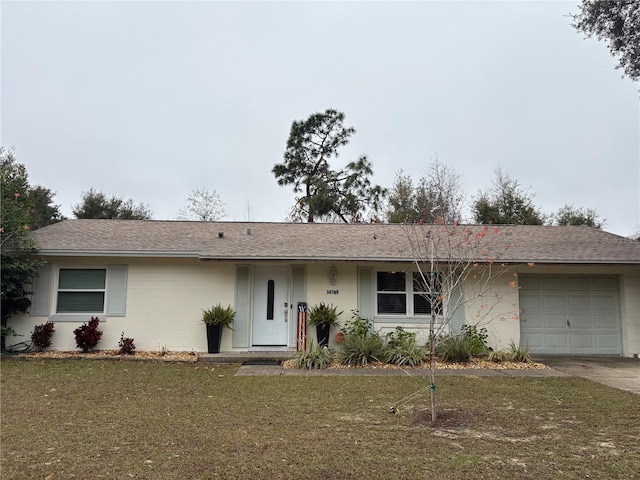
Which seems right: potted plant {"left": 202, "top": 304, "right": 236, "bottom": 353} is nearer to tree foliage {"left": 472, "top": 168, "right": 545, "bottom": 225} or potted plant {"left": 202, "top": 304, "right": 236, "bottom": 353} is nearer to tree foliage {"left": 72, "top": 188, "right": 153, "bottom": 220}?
tree foliage {"left": 472, "top": 168, "right": 545, "bottom": 225}

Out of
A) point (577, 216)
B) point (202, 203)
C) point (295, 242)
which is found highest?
point (202, 203)

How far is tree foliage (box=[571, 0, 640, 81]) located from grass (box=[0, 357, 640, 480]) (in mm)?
7138

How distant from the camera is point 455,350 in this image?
9.59 m

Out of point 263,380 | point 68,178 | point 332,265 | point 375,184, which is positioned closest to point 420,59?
point 332,265

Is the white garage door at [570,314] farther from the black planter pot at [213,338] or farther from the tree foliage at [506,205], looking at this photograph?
the tree foliage at [506,205]

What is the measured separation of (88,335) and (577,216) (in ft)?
92.9

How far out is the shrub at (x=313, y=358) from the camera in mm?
9008

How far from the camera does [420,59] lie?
48.2 feet

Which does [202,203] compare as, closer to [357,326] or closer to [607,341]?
[357,326]

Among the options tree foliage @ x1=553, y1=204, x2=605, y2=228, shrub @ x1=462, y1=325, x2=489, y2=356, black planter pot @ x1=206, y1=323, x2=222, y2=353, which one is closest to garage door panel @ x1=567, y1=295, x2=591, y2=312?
shrub @ x1=462, y1=325, x2=489, y2=356

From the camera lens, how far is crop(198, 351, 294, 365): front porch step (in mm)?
9642

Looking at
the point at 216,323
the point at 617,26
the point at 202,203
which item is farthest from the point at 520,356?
the point at 202,203

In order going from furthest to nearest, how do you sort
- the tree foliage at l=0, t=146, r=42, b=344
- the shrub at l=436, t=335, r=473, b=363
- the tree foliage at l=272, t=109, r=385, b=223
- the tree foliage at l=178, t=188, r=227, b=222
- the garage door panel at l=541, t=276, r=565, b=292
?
the tree foliage at l=178, t=188, r=227, b=222
the tree foliage at l=272, t=109, r=385, b=223
the garage door panel at l=541, t=276, r=565, b=292
the tree foliage at l=0, t=146, r=42, b=344
the shrub at l=436, t=335, r=473, b=363

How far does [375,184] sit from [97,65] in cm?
1563
